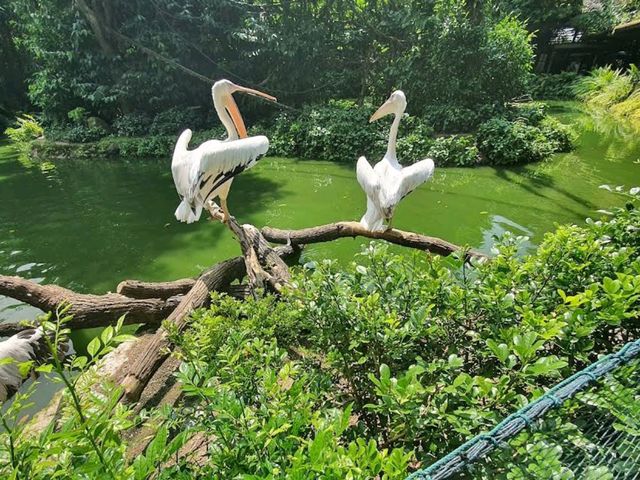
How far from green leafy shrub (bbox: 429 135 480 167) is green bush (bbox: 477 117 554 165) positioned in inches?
11.4

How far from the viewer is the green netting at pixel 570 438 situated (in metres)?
1.04

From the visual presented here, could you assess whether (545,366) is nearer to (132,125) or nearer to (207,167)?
(207,167)

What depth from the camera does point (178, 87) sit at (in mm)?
12773

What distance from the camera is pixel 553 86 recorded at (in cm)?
1750

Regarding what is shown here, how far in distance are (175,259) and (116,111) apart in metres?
10.6

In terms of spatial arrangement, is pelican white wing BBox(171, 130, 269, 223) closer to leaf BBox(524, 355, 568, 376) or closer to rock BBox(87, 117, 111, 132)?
leaf BBox(524, 355, 568, 376)

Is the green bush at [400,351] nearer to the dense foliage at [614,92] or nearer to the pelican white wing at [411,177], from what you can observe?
the pelican white wing at [411,177]

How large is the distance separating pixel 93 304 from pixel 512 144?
8.21m

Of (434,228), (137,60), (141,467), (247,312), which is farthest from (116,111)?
(141,467)

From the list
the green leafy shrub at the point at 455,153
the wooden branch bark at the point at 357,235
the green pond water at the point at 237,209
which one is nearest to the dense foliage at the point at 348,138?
the green leafy shrub at the point at 455,153

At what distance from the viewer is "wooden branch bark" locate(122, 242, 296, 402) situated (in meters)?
2.66

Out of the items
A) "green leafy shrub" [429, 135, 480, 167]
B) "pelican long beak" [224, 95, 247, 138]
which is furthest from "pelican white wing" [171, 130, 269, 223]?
"green leafy shrub" [429, 135, 480, 167]

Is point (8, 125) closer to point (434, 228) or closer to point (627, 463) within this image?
point (434, 228)

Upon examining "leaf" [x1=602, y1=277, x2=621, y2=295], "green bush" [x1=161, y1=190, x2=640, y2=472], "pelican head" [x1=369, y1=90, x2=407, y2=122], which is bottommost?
"green bush" [x1=161, y1=190, x2=640, y2=472]
